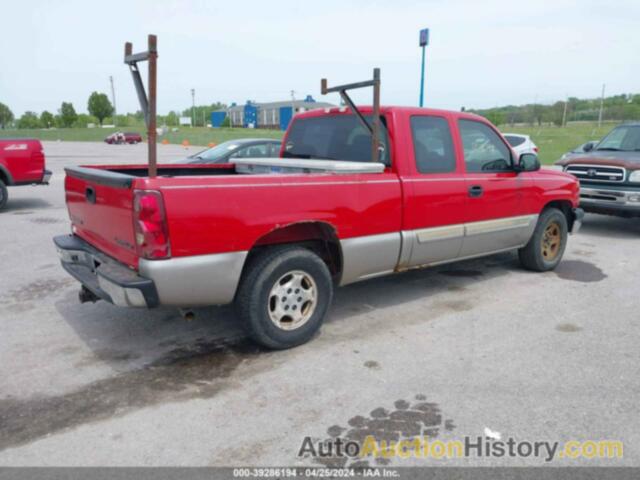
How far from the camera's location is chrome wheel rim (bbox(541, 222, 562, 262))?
655 cm

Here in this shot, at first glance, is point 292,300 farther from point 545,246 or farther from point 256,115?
point 256,115

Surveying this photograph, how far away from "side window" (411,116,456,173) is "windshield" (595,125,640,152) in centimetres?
580

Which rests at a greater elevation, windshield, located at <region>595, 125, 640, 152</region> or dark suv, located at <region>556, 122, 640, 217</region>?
windshield, located at <region>595, 125, 640, 152</region>

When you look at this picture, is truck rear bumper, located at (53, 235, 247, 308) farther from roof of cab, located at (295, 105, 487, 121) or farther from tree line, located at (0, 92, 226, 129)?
tree line, located at (0, 92, 226, 129)

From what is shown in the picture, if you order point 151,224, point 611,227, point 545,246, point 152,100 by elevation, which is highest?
point 152,100

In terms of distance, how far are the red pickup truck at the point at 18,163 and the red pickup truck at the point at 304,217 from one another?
6.58 m

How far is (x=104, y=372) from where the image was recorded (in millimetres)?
3869

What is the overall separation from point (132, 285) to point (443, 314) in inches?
112

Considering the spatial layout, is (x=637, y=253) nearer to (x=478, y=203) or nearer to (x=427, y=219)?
(x=478, y=203)

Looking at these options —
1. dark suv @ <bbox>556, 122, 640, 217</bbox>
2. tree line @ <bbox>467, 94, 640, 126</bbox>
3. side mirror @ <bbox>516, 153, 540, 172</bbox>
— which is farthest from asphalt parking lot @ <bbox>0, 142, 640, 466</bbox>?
tree line @ <bbox>467, 94, 640, 126</bbox>

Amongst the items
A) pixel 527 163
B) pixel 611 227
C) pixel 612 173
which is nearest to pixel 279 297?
pixel 527 163

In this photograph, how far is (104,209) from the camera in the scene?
3969 mm

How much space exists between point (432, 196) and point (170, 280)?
2.52 meters

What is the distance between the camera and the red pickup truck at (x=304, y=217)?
3.57 meters
